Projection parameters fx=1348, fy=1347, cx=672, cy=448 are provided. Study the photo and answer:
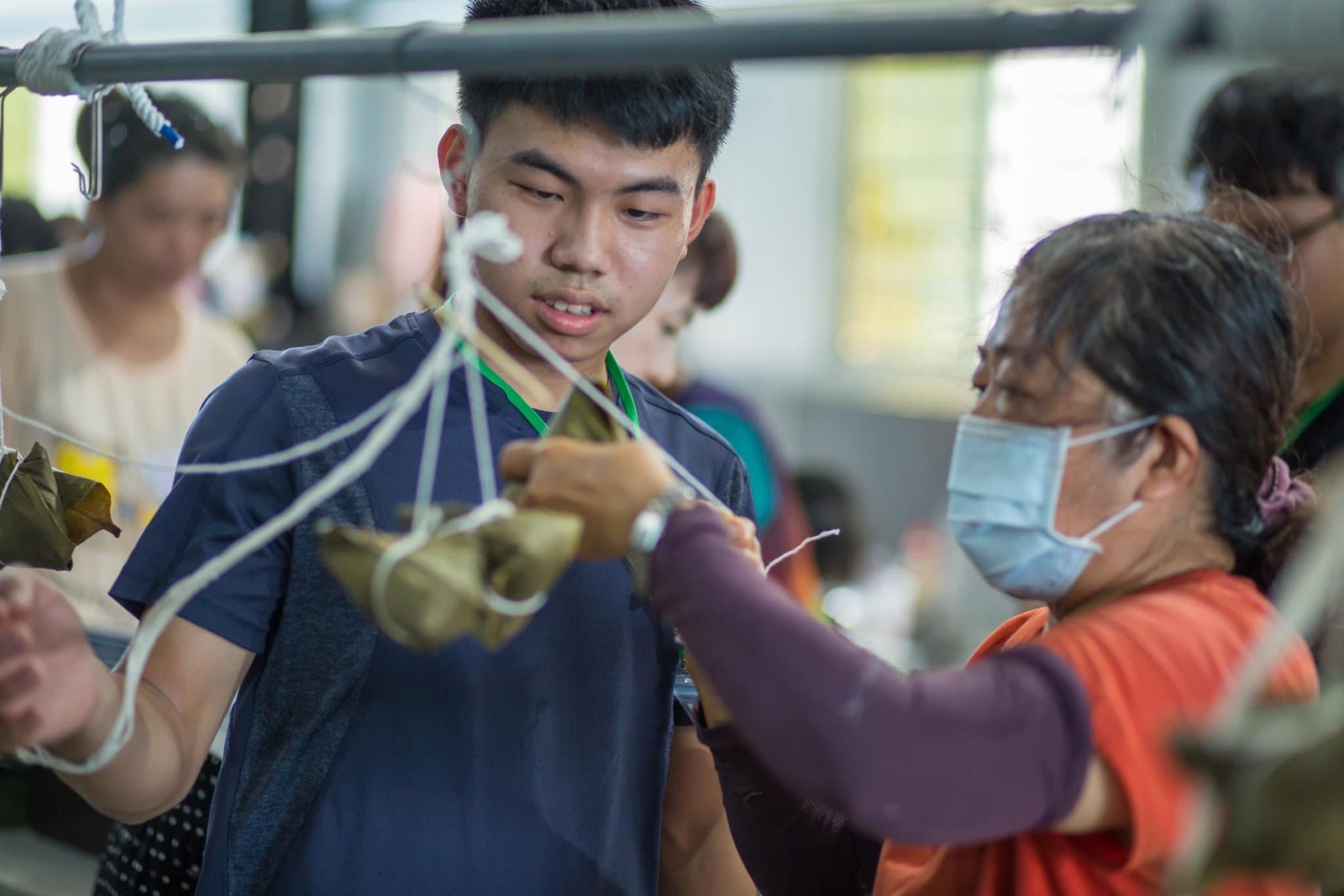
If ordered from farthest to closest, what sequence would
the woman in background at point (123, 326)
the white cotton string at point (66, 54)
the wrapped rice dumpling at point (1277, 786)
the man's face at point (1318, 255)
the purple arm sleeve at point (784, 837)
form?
the woman in background at point (123, 326) → the man's face at point (1318, 255) → the purple arm sleeve at point (784, 837) → the white cotton string at point (66, 54) → the wrapped rice dumpling at point (1277, 786)

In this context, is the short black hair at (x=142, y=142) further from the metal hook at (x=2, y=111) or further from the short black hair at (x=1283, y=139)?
the short black hair at (x=1283, y=139)

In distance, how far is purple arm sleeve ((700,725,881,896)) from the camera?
1064mm

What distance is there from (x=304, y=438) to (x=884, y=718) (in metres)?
0.53

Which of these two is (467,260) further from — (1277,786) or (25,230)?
(25,230)

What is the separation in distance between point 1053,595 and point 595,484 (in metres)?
0.37

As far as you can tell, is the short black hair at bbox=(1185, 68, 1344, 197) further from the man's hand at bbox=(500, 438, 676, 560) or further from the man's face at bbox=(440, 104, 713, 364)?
the man's hand at bbox=(500, 438, 676, 560)

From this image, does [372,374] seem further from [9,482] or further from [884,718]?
[884,718]

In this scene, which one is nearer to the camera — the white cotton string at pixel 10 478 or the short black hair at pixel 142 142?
the white cotton string at pixel 10 478

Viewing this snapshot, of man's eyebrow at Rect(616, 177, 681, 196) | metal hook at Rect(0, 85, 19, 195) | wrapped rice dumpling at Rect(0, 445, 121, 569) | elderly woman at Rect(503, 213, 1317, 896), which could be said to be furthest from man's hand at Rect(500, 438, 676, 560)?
metal hook at Rect(0, 85, 19, 195)

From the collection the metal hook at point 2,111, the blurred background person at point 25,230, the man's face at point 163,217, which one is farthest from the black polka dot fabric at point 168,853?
the blurred background person at point 25,230

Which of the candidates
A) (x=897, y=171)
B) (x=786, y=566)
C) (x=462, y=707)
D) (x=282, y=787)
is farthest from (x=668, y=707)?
(x=897, y=171)

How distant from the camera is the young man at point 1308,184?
155 cm

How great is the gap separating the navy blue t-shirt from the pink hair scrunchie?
0.51 metres

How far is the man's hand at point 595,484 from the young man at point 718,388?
74 centimetres
